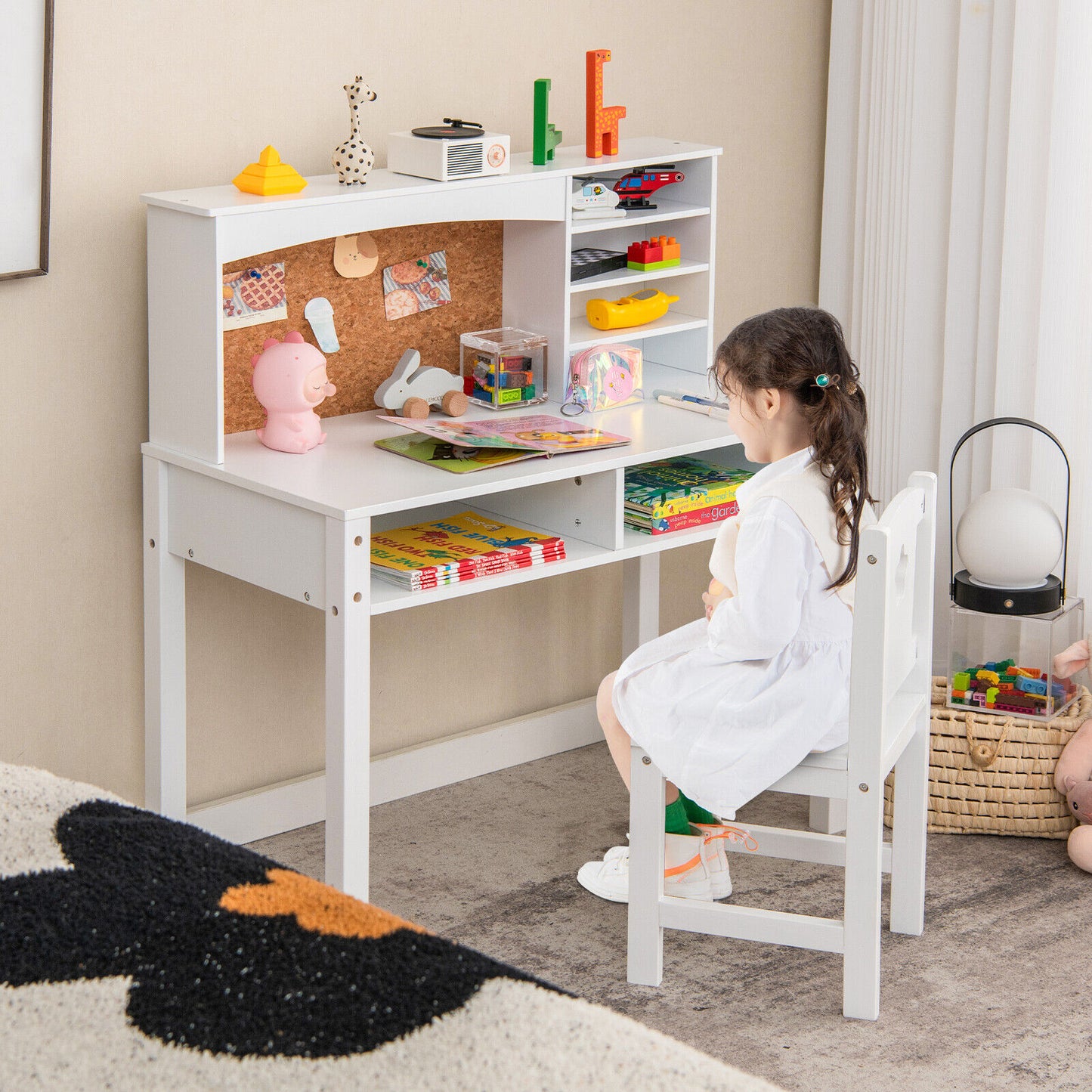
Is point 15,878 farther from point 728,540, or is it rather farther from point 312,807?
point 312,807

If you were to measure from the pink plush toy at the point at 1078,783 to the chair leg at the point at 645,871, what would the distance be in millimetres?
815

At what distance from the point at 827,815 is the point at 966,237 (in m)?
1.21

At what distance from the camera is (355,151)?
2312mm

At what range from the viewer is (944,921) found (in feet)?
7.85

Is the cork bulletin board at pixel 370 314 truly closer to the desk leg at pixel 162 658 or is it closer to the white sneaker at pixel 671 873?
the desk leg at pixel 162 658

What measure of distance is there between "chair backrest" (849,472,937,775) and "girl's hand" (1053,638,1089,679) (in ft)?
1.95

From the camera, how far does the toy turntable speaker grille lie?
2.62 meters

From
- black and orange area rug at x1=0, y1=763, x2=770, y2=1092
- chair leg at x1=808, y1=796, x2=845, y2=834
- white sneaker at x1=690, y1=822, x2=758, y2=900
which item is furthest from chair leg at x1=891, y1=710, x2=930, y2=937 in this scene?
black and orange area rug at x1=0, y1=763, x2=770, y2=1092

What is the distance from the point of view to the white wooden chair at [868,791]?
1.93 m

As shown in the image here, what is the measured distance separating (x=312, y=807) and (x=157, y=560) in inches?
24.2

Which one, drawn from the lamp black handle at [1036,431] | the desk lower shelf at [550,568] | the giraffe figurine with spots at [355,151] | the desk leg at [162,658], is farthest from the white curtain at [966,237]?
the desk leg at [162,658]

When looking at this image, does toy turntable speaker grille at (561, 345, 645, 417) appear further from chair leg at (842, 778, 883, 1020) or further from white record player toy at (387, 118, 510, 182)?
chair leg at (842, 778, 883, 1020)

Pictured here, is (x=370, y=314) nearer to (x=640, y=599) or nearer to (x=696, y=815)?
(x=640, y=599)

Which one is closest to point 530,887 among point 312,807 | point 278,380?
point 312,807
